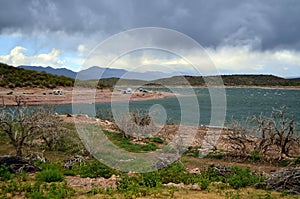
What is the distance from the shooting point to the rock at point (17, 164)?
9.85m

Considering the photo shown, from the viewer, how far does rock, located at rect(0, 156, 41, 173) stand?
32.3 ft

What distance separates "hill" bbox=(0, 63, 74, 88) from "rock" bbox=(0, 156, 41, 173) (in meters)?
45.9

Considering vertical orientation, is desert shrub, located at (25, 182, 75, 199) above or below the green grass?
above

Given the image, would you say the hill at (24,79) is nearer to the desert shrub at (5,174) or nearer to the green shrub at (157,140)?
the green shrub at (157,140)

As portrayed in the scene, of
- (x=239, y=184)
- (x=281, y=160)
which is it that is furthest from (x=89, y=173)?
(x=281, y=160)

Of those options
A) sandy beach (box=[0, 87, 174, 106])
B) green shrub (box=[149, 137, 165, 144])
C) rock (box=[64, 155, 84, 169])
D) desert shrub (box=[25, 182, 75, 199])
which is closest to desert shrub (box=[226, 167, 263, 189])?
desert shrub (box=[25, 182, 75, 199])

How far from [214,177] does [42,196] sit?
15.6 ft

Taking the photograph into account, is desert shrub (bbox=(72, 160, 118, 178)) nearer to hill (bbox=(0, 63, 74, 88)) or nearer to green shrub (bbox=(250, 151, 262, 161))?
green shrub (bbox=(250, 151, 262, 161))

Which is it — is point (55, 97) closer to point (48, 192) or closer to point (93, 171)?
point (93, 171)

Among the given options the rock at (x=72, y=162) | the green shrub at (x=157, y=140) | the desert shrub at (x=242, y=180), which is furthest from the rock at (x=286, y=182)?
the green shrub at (x=157, y=140)

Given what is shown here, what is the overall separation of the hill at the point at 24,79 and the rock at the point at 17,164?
45859 millimetres

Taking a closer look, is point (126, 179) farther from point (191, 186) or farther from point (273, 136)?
point (273, 136)

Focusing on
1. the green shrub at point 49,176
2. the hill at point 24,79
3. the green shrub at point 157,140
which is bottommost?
the green shrub at point 157,140

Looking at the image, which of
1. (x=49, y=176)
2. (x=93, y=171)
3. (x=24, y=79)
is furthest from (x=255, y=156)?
(x=24, y=79)
